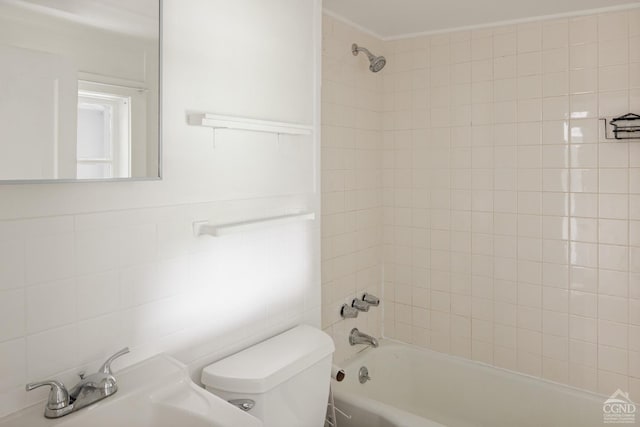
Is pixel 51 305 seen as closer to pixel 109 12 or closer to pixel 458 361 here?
pixel 109 12

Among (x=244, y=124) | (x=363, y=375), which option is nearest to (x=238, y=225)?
(x=244, y=124)

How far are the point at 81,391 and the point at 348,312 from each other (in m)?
1.63

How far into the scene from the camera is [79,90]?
44.8 inches

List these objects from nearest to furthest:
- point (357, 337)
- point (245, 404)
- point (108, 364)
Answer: point (108, 364)
point (245, 404)
point (357, 337)

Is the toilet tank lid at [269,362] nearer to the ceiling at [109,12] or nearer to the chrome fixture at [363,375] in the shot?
the chrome fixture at [363,375]

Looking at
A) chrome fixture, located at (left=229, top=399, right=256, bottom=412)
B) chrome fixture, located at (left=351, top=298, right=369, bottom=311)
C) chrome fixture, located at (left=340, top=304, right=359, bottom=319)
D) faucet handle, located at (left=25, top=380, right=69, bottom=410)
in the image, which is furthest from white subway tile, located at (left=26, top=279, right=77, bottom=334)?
chrome fixture, located at (left=351, top=298, right=369, bottom=311)

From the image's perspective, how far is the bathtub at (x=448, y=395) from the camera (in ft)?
7.18

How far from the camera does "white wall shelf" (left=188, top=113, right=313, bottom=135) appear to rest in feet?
4.72

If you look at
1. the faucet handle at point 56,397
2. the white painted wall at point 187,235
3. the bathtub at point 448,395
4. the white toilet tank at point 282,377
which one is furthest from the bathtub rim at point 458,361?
the faucet handle at point 56,397

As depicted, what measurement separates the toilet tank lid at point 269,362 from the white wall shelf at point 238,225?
44 cm

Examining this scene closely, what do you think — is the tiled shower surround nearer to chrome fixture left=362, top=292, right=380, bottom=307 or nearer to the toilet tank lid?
chrome fixture left=362, top=292, right=380, bottom=307

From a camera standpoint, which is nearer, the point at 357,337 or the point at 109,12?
the point at 109,12

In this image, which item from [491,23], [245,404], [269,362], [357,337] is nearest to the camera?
[245,404]

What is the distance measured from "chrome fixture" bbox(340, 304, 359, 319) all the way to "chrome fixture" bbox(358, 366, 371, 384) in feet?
1.01
